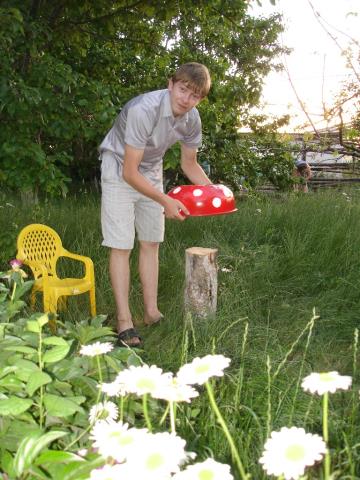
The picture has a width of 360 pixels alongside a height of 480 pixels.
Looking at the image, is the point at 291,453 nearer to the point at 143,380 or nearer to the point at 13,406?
the point at 143,380

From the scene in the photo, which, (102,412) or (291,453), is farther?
(102,412)

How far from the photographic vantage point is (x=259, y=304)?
3.55 metres

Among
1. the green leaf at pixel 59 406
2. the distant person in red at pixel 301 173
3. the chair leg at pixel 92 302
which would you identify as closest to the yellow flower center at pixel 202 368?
the green leaf at pixel 59 406

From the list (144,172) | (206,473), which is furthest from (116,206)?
(206,473)

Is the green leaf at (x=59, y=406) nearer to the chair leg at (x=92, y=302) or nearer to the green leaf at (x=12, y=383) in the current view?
the green leaf at (x=12, y=383)

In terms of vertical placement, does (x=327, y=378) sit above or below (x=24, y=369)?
above

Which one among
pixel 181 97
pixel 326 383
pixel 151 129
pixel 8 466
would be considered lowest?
pixel 8 466

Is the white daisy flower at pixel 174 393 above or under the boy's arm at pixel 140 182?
under

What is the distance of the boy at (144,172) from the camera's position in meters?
2.81

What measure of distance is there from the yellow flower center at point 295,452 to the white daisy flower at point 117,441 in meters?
0.22

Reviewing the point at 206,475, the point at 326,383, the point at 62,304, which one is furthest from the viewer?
the point at 62,304

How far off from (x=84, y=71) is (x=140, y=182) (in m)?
3.71

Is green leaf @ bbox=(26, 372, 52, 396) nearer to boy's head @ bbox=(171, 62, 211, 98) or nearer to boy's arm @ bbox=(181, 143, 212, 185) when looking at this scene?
boy's head @ bbox=(171, 62, 211, 98)

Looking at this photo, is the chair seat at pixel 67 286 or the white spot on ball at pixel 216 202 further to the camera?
the chair seat at pixel 67 286
